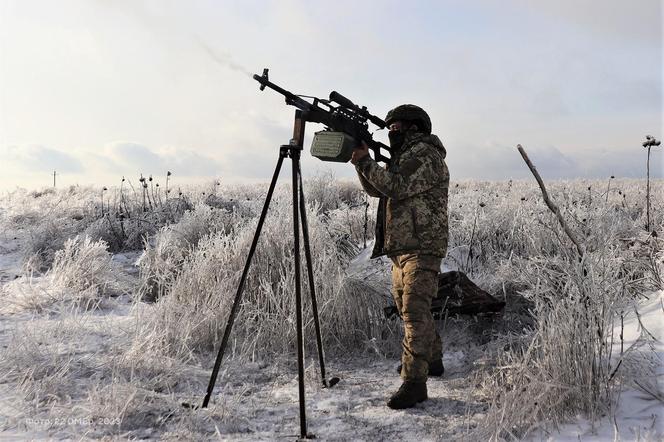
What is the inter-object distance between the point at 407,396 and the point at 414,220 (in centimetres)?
119

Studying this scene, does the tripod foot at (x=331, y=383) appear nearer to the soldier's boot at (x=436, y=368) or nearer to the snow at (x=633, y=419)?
the soldier's boot at (x=436, y=368)

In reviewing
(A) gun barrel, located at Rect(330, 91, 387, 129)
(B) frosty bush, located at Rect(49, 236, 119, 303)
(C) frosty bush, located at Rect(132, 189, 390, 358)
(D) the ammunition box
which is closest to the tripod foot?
(C) frosty bush, located at Rect(132, 189, 390, 358)

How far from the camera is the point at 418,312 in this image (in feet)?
11.1

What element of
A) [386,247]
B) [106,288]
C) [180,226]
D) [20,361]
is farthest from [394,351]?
[180,226]

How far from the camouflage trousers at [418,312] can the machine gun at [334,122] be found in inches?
35.8

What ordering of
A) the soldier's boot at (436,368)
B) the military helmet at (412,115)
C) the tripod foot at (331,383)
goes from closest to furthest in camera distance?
the military helmet at (412,115), the tripod foot at (331,383), the soldier's boot at (436,368)

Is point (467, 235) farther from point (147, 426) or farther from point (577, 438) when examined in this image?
point (147, 426)

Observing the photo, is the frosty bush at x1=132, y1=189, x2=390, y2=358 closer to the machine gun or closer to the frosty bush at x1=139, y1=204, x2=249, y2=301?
the frosty bush at x1=139, y1=204, x2=249, y2=301

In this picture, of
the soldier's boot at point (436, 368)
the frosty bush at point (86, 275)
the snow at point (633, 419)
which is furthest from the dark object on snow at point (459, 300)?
the frosty bush at point (86, 275)

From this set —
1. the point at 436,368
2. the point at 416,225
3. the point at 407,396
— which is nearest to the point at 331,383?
the point at 407,396

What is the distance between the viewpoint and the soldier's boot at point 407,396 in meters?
3.28

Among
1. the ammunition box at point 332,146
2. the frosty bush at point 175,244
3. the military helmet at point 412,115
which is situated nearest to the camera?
the ammunition box at point 332,146

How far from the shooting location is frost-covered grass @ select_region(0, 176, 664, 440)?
2.93 meters

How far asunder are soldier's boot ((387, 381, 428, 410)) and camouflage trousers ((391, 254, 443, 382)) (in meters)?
0.04
